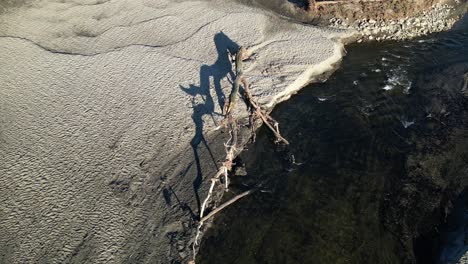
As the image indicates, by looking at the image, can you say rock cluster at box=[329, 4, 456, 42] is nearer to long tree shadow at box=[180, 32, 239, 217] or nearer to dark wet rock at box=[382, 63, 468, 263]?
dark wet rock at box=[382, 63, 468, 263]

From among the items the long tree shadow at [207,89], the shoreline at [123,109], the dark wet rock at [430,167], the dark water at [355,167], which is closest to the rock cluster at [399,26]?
the shoreline at [123,109]

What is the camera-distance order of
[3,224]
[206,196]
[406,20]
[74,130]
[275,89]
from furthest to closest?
[406,20] < [275,89] < [74,130] < [206,196] < [3,224]

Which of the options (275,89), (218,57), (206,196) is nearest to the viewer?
(206,196)

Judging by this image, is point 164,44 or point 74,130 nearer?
point 74,130

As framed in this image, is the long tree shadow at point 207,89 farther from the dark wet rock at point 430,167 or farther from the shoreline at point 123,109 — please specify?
the dark wet rock at point 430,167

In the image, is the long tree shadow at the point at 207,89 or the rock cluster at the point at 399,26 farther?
the rock cluster at the point at 399,26

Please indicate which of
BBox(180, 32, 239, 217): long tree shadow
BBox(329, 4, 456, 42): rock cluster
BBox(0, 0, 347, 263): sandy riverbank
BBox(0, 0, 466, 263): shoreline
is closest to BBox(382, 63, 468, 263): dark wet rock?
BBox(329, 4, 456, 42): rock cluster

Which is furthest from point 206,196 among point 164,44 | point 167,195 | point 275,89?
point 164,44

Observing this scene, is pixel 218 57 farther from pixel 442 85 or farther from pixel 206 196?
pixel 442 85
